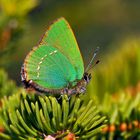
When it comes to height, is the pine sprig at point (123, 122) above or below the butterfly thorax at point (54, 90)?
below

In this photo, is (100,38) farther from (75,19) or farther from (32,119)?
(32,119)

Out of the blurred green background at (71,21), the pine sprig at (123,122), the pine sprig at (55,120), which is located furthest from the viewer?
the blurred green background at (71,21)

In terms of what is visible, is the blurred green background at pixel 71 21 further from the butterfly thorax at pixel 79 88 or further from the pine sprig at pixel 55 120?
the pine sprig at pixel 55 120

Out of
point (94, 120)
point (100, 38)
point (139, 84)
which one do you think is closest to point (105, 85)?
→ point (139, 84)

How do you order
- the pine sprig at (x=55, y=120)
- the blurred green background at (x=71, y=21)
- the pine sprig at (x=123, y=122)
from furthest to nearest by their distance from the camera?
1. the blurred green background at (x=71, y=21)
2. the pine sprig at (x=123, y=122)
3. the pine sprig at (x=55, y=120)

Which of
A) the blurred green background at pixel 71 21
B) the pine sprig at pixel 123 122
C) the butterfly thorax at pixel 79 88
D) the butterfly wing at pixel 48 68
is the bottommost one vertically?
the pine sprig at pixel 123 122

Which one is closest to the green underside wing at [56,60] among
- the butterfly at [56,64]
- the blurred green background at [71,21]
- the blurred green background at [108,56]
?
the butterfly at [56,64]

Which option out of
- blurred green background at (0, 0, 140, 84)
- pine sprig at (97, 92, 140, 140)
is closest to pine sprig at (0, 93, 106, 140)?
pine sprig at (97, 92, 140, 140)
